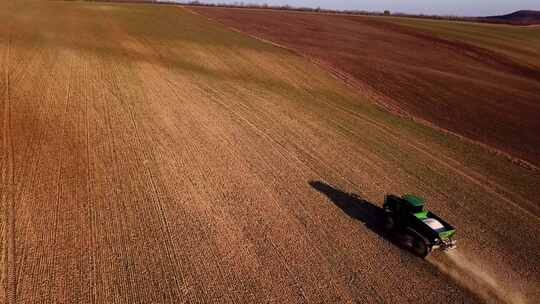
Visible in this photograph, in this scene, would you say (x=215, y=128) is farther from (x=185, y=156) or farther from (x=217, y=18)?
(x=217, y=18)

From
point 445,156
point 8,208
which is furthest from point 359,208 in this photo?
point 8,208

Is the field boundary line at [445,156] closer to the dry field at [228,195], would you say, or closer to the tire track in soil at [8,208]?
the dry field at [228,195]

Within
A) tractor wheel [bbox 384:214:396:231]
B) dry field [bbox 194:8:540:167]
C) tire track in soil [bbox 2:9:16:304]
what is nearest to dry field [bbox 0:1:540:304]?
tire track in soil [bbox 2:9:16:304]

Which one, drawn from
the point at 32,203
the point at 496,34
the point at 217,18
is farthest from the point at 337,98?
the point at 496,34

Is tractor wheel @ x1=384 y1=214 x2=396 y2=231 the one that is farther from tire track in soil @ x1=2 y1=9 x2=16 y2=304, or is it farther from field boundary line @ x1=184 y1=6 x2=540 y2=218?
tire track in soil @ x1=2 y1=9 x2=16 y2=304

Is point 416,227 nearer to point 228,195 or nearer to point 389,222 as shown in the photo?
point 389,222

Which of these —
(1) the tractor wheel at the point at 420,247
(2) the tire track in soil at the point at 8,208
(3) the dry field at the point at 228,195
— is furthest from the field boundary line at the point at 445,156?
(2) the tire track in soil at the point at 8,208
